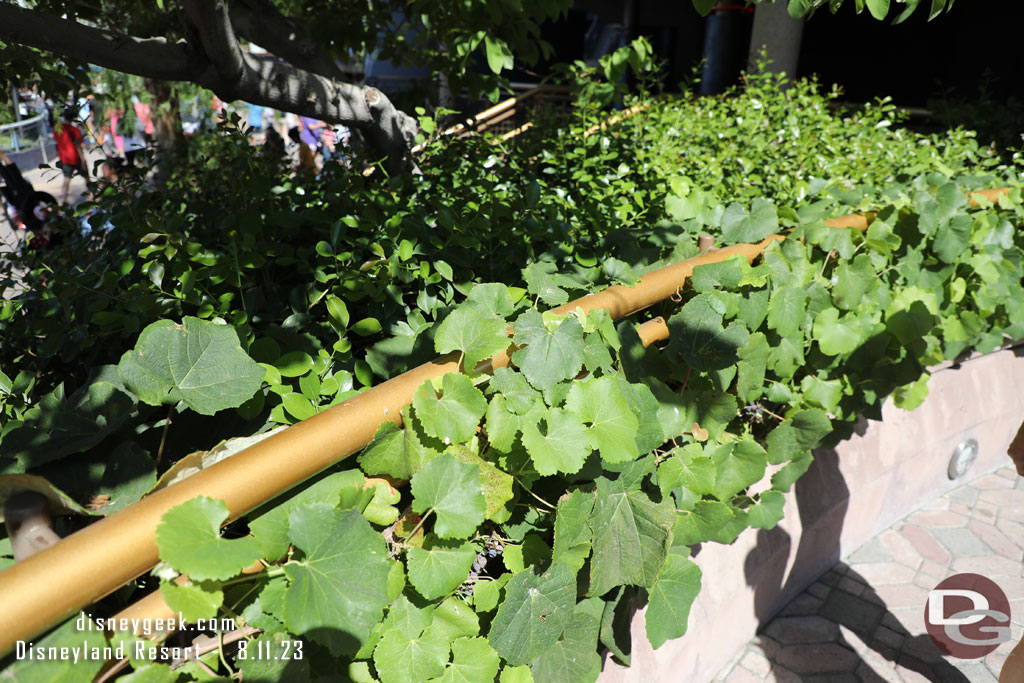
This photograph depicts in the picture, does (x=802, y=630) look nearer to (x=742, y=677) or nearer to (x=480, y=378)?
(x=742, y=677)

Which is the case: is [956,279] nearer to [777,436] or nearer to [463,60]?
[777,436]

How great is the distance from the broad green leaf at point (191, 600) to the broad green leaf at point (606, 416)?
70 cm

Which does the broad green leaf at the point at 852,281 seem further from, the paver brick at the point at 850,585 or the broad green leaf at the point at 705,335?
the paver brick at the point at 850,585

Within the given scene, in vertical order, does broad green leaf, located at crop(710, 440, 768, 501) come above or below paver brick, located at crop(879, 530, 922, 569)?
above

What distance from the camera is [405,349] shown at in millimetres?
1622

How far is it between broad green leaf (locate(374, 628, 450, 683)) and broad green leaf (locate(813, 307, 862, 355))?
4.95 feet

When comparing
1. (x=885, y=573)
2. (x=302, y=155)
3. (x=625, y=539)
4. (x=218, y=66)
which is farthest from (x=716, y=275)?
(x=302, y=155)

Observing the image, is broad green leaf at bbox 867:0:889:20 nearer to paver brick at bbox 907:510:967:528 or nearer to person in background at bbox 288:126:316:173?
paver brick at bbox 907:510:967:528

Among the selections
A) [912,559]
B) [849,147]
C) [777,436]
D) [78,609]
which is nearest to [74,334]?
[78,609]

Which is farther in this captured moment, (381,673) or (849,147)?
(849,147)

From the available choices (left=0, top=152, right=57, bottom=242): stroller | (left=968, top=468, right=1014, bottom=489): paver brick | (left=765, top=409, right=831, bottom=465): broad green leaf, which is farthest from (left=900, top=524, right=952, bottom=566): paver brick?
(left=0, top=152, right=57, bottom=242): stroller

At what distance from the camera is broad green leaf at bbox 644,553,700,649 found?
167cm

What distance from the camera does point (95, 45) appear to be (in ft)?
9.01

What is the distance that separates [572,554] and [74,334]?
1.45 meters
